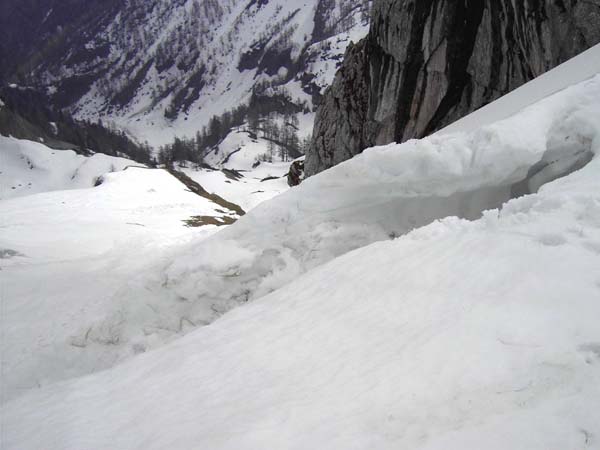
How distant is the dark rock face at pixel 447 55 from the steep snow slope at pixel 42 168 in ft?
175

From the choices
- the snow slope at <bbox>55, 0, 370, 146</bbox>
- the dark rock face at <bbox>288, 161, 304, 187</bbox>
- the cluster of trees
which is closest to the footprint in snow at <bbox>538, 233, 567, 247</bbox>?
the dark rock face at <bbox>288, 161, 304, 187</bbox>

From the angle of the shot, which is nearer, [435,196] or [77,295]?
[435,196]

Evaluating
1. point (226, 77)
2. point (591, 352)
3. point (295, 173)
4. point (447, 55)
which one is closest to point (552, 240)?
point (591, 352)

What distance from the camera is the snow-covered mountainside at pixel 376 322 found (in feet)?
8.43

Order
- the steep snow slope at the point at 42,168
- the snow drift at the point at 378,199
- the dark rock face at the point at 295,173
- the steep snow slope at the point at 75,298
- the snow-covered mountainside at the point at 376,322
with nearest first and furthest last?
the snow-covered mountainside at the point at 376,322 < the snow drift at the point at 378,199 < the steep snow slope at the point at 75,298 < the dark rock face at the point at 295,173 < the steep snow slope at the point at 42,168

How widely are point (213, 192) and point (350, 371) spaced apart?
4250 centimetres

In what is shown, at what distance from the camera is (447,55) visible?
20156mm

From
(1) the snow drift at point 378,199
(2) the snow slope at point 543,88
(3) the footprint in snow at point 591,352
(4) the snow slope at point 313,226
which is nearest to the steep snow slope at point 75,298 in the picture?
(4) the snow slope at point 313,226

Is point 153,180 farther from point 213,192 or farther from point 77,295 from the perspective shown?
point 77,295

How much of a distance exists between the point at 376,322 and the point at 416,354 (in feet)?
2.69

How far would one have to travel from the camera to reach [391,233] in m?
7.30

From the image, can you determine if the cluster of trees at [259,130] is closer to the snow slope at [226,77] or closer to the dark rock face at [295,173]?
the snow slope at [226,77]

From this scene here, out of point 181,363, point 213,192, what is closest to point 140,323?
point 181,363

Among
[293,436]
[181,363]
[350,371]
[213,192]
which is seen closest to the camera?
[293,436]
